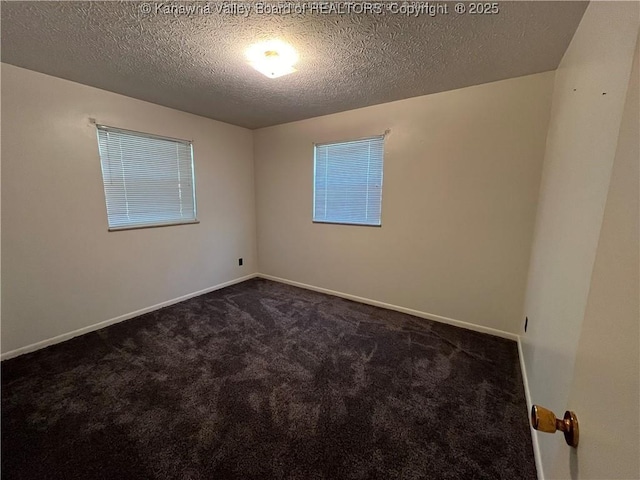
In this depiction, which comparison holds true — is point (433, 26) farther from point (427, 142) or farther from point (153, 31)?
point (153, 31)

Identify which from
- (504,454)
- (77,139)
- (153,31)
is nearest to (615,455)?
(504,454)

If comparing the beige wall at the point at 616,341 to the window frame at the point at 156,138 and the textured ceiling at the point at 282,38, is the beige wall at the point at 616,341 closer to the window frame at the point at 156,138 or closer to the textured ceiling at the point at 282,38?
the textured ceiling at the point at 282,38

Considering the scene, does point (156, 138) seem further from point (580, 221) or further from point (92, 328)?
point (580, 221)

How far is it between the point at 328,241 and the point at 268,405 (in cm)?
220

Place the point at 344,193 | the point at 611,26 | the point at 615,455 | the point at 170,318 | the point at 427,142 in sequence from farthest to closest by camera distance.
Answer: the point at 344,193 → the point at 170,318 → the point at 427,142 → the point at 611,26 → the point at 615,455

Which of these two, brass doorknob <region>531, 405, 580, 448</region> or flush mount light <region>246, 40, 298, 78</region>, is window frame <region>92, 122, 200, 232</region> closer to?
flush mount light <region>246, 40, 298, 78</region>

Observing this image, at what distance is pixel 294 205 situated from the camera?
3859 mm

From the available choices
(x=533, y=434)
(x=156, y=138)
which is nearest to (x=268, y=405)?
(x=533, y=434)

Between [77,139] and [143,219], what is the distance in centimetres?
92

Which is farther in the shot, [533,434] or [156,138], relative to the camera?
[156,138]

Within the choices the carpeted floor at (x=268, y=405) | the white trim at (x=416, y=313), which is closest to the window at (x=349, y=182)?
the white trim at (x=416, y=313)

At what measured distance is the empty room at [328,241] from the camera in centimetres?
114

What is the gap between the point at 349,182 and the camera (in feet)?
10.9

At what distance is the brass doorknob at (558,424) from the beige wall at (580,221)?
0.03 meters
